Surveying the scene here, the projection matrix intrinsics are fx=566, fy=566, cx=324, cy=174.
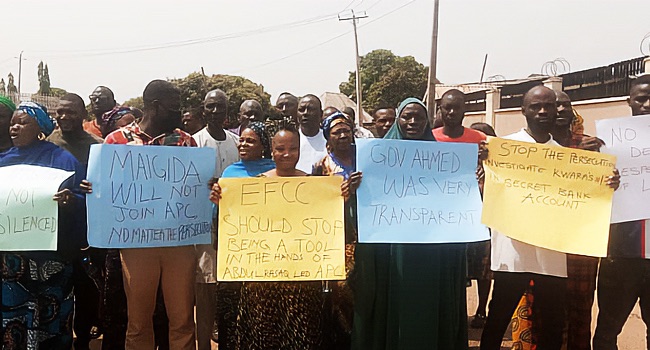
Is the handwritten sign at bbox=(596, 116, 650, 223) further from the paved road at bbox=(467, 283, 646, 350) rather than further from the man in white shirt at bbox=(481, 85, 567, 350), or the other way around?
the paved road at bbox=(467, 283, 646, 350)

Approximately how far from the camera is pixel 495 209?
321 cm

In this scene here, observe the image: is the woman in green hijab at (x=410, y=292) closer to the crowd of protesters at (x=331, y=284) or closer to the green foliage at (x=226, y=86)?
the crowd of protesters at (x=331, y=284)

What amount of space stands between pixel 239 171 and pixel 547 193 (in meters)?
1.84

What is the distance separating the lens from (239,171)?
3502 mm

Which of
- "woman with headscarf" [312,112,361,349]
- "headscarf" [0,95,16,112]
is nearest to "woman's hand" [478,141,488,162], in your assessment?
"woman with headscarf" [312,112,361,349]

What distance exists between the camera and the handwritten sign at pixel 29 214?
3.26 meters

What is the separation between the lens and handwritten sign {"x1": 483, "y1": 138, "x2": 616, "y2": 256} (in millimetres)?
3201

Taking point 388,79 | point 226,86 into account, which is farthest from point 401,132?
point 388,79

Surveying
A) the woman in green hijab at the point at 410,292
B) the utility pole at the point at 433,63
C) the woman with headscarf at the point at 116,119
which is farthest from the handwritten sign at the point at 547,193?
the utility pole at the point at 433,63

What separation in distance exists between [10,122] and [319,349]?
2406 millimetres

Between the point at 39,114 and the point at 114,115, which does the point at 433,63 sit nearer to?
the point at 114,115

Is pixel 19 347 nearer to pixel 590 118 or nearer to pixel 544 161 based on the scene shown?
pixel 544 161

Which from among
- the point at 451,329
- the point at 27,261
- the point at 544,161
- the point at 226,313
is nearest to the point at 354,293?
the point at 451,329

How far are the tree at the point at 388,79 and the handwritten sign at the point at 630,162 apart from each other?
2976cm
